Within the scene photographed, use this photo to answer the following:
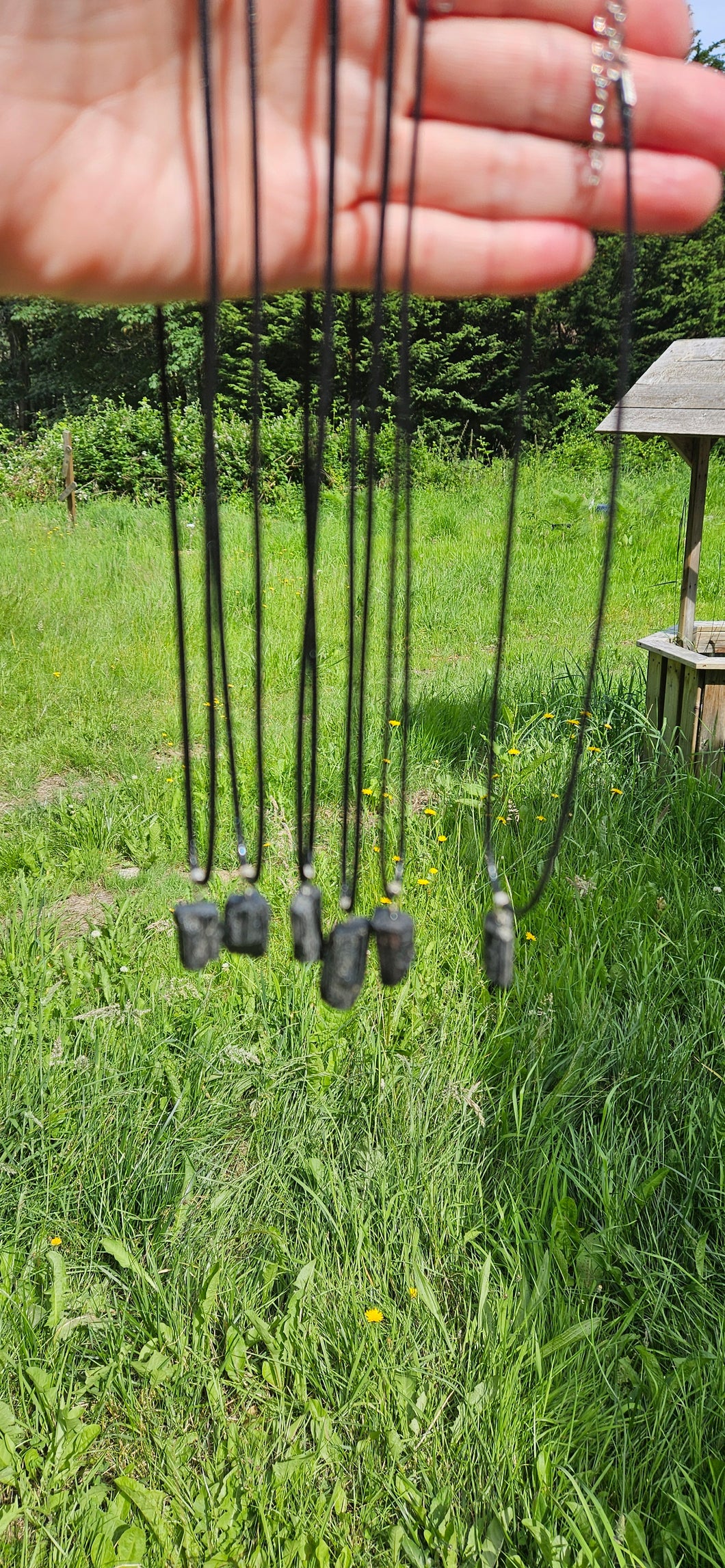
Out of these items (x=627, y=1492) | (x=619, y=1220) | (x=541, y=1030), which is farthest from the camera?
(x=541, y=1030)

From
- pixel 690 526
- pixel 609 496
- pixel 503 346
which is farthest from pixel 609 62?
pixel 503 346

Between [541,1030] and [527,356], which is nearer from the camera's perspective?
[527,356]

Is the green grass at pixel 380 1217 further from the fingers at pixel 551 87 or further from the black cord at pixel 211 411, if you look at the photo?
the fingers at pixel 551 87

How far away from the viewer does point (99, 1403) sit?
5.76 ft

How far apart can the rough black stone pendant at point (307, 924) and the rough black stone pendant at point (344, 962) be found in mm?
14

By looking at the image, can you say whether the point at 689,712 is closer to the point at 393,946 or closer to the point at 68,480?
the point at 393,946

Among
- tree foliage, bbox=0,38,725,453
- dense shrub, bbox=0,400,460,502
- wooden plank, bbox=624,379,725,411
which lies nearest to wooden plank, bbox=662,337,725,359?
wooden plank, bbox=624,379,725,411

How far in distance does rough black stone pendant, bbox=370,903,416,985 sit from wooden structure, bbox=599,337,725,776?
289cm

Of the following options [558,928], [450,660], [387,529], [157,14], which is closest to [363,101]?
[157,14]

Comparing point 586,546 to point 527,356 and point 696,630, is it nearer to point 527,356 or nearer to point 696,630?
point 696,630

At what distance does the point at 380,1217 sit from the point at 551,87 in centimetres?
175

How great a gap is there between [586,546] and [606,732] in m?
4.13

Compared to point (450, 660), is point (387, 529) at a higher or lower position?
higher

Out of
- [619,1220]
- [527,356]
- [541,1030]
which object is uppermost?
[527,356]
